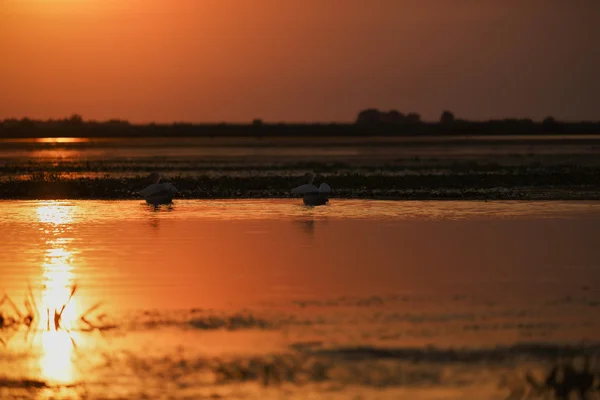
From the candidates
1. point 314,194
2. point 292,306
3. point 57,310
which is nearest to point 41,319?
point 57,310

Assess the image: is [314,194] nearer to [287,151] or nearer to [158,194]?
[158,194]

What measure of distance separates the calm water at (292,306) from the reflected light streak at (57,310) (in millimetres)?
39

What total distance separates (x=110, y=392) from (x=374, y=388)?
233 centimetres

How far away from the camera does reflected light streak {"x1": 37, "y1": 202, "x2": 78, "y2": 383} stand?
10602mm

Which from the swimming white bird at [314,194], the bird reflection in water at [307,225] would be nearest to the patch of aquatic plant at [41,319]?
the bird reflection in water at [307,225]

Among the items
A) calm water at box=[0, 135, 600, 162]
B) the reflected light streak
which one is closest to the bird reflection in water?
the reflected light streak

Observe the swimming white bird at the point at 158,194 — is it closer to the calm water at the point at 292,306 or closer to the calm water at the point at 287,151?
the calm water at the point at 292,306

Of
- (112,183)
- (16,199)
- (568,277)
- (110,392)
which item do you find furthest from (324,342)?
(112,183)

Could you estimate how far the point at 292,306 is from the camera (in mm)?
13672

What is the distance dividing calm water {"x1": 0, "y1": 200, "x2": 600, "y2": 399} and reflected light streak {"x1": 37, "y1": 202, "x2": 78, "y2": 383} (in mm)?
39

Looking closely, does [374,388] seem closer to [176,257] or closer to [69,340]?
[69,340]

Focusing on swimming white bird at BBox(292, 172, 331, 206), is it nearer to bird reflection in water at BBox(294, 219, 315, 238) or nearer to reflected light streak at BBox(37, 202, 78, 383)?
bird reflection in water at BBox(294, 219, 315, 238)

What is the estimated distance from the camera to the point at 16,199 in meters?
33.6

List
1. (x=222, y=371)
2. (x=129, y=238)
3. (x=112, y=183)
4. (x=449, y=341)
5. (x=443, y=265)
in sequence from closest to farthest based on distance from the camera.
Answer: (x=222, y=371), (x=449, y=341), (x=443, y=265), (x=129, y=238), (x=112, y=183)
